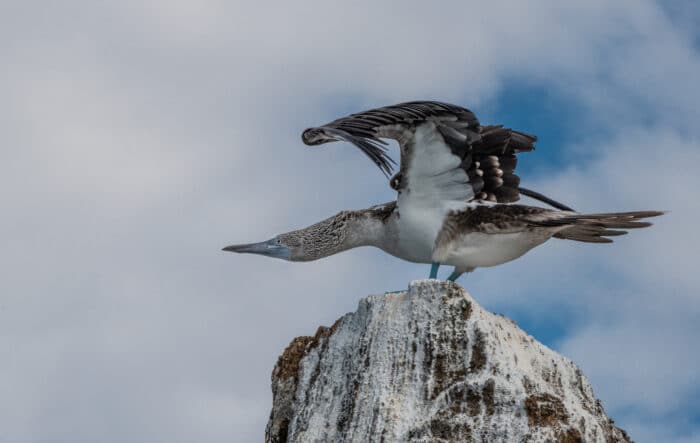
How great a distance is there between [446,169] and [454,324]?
3419 millimetres

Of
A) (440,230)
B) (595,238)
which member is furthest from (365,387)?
(595,238)

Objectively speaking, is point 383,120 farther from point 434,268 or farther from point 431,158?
point 434,268

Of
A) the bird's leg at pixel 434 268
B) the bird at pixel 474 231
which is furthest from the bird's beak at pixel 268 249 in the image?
the bird's leg at pixel 434 268

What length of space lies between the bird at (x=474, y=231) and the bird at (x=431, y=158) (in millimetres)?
125

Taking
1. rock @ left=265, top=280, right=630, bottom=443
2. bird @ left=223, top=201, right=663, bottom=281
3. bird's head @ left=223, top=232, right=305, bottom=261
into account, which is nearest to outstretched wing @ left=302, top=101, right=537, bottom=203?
bird @ left=223, top=201, right=663, bottom=281

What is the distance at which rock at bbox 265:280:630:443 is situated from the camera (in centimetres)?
983

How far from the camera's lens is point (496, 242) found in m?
13.0

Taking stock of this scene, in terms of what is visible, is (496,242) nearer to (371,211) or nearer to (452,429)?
(371,211)

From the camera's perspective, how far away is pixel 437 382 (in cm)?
1009

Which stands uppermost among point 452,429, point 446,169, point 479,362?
point 446,169

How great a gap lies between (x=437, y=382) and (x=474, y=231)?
3.34 metres

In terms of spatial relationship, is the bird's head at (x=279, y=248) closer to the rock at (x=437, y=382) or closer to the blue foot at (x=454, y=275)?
the blue foot at (x=454, y=275)

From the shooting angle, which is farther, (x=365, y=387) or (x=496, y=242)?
(x=496, y=242)

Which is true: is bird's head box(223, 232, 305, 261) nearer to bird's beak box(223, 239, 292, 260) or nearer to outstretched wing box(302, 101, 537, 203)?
bird's beak box(223, 239, 292, 260)
